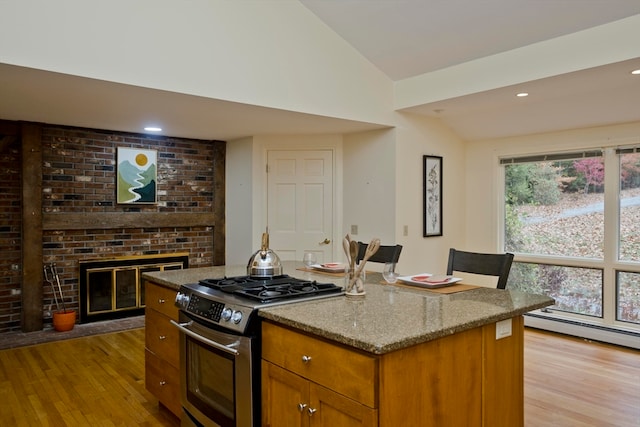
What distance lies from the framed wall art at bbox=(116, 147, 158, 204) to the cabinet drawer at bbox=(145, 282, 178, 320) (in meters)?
2.40

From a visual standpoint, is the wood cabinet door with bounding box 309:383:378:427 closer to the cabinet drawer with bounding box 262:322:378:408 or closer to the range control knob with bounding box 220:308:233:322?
the cabinet drawer with bounding box 262:322:378:408

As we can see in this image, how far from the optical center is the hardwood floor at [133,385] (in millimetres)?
2832

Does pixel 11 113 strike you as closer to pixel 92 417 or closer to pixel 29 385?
pixel 29 385

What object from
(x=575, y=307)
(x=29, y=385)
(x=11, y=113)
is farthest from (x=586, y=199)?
(x=11, y=113)

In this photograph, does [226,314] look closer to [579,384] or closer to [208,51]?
[208,51]

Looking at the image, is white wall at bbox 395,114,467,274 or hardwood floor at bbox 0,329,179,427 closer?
hardwood floor at bbox 0,329,179,427

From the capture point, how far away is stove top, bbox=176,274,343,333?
1.98 m

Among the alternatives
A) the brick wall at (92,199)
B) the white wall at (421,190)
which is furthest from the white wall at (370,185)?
the brick wall at (92,199)

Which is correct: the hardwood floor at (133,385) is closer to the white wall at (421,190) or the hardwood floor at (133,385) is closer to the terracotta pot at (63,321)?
the terracotta pot at (63,321)

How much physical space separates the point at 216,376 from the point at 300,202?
3.26 meters

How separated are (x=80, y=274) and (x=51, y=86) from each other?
2.37 m

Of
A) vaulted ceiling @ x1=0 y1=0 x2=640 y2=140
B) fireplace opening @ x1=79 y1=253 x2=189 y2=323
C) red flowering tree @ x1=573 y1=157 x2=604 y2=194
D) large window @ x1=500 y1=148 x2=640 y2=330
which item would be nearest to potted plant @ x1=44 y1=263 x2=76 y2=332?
fireplace opening @ x1=79 y1=253 x2=189 y2=323

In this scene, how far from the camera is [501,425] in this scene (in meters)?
1.96

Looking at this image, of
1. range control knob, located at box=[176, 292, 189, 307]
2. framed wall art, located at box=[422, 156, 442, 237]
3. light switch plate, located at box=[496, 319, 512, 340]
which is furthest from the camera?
framed wall art, located at box=[422, 156, 442, 237]
